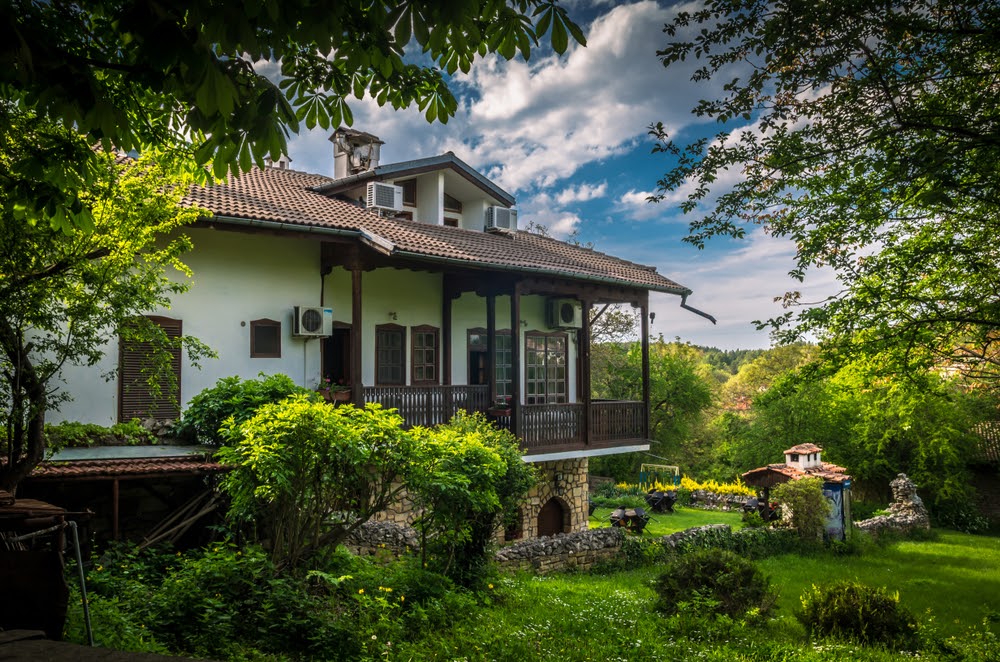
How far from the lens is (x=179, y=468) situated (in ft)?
24.9

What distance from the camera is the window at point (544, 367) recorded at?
1616 centimetres

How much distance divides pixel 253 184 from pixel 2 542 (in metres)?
10.3

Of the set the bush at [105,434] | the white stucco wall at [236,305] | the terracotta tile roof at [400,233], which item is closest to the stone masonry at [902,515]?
the terracotta tile roof at [400,233]

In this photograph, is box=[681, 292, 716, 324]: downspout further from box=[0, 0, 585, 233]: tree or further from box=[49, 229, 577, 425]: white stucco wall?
box=[0, 0, 585, 233]: tree

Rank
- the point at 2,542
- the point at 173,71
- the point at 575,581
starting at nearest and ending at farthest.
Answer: the point at 173,71 → the point at 2,542 → the point at 575,581

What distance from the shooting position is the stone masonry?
20141 mm

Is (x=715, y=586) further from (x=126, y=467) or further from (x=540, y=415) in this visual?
(x=126, y=467)

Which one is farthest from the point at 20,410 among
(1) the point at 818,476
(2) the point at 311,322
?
(1) the point at 818,476

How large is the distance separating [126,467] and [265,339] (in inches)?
169

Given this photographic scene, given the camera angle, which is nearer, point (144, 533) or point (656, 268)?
point (144, 533)

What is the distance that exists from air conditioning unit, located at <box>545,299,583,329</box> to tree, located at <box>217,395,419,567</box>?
914cm

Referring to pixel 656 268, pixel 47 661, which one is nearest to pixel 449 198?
pixel 656 268

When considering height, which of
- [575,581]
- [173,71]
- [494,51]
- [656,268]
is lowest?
[575,581]

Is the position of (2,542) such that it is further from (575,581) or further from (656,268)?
(656,268)
